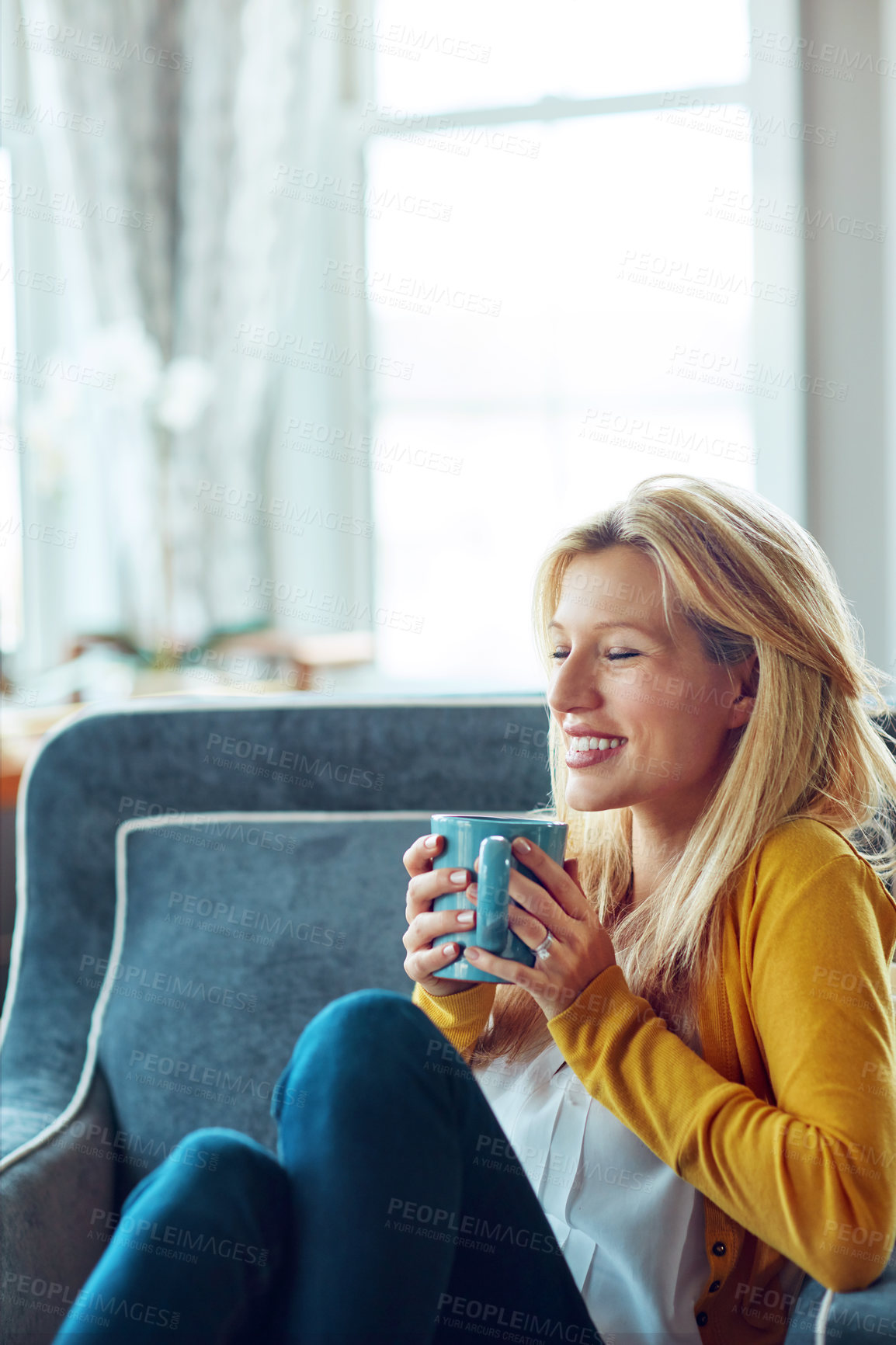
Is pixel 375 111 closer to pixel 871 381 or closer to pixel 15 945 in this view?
pixel 871 381

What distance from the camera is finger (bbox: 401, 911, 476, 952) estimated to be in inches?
33.8

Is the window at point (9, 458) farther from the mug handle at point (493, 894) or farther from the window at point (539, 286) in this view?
the mug handle at point (493, 894)

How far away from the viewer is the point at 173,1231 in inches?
31.7

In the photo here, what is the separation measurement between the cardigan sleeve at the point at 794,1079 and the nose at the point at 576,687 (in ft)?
0.62

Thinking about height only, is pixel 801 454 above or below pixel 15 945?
above

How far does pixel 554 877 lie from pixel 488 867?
6cm

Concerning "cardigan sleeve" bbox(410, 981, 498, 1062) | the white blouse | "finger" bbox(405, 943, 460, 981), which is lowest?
the white blouse

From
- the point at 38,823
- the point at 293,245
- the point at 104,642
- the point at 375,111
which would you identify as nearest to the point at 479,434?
the point at 293,245

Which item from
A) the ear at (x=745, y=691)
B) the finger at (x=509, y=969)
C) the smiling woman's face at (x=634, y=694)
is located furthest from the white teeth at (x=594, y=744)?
the finger at (x=509, y=969)

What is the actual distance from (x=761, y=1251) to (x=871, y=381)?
109 inches

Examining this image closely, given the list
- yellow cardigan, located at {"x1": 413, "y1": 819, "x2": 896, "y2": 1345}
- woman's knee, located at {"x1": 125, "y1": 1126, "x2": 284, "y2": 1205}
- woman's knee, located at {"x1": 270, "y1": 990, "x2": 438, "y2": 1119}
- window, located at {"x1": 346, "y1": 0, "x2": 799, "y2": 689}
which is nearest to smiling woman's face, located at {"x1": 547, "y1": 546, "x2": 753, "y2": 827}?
yellow cardigan, located at {"x1": 413, "y1": 819, "x2": 896, "y2": 1345}

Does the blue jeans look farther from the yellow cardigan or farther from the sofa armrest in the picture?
the sofa armrest

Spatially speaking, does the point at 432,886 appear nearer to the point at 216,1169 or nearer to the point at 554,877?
the point at 554,877

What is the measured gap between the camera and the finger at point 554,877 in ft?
2.75
